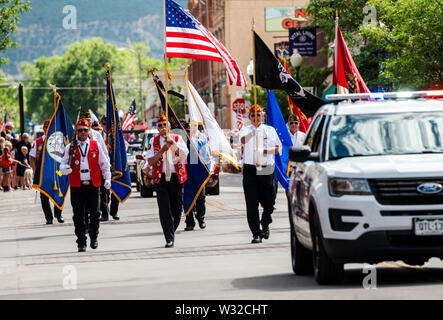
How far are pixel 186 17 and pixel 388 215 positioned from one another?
371 inches

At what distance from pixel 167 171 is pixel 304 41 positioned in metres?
34.4

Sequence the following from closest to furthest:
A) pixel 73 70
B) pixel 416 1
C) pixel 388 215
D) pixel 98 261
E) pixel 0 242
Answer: pixel 388 215
pixel 98 261
pixel 0 242
pixel 416 1
pixel 73 70

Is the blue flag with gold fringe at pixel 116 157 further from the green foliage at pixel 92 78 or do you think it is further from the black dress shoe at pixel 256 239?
the green foliage at pixel 92 78

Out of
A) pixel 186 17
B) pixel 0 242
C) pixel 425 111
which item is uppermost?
pixel 186 17

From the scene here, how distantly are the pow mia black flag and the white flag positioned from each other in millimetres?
2263

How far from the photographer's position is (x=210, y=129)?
20750 millimetres

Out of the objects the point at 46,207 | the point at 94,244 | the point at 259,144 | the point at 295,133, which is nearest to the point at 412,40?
the point at 295,133

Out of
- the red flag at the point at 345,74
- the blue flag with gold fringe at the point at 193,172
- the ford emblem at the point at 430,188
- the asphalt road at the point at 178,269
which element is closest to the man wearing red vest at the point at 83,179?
the asphalt road at the point at 178,269

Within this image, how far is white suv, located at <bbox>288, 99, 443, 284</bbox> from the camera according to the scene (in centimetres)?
1028

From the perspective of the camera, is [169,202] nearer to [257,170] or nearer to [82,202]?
[82,202]
